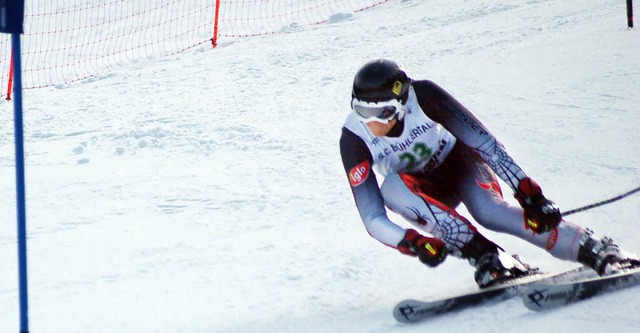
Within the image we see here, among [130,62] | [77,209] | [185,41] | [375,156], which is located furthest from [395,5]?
[375,156]

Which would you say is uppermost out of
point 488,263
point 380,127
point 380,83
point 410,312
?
point 380,83

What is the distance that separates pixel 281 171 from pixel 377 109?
8.80 ft

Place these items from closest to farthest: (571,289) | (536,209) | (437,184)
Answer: (571,289) < (536,209) < (437,184)

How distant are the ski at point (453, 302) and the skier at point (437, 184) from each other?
0.10 m

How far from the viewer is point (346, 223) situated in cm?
546

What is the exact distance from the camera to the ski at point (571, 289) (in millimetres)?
3633

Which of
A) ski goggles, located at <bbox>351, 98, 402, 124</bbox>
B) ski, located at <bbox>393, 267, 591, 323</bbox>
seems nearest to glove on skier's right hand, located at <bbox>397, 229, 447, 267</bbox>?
ski, located at <bbox>393, 267, 591, 323</bbox>

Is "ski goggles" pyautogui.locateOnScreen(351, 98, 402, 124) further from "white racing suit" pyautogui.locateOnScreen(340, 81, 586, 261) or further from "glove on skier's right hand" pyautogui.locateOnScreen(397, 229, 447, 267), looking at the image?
"glove on skier's right hand" pyautogui.locateOnScreen(397, 229, 447, 267)

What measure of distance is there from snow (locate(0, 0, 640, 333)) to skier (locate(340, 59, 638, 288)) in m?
0.32

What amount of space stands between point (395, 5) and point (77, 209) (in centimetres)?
816

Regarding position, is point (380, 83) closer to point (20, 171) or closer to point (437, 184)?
point (437, 184)

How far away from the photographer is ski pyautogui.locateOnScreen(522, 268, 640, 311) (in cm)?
363

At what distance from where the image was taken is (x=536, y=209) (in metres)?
3.93

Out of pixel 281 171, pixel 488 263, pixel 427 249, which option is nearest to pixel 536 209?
pixel 488 263
